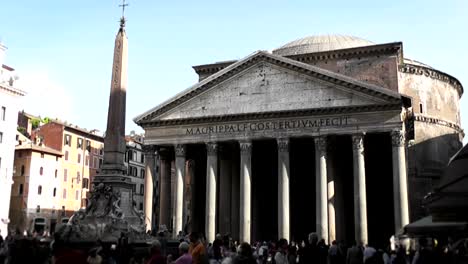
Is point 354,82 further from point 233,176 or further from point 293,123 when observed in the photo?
point 233,176

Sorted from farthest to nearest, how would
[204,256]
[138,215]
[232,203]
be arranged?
1. [232,203]
2. [138,215]
3. [204,256]

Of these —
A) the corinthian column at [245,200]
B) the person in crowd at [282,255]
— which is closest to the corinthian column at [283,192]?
the corinthian column at [245,200]

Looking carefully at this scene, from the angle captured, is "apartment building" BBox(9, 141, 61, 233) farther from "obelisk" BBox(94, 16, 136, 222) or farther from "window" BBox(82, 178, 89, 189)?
"obelisk" BBox(94, 16, 136, 222)

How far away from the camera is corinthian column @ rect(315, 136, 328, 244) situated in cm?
2295

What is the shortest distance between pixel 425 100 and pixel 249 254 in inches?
1180

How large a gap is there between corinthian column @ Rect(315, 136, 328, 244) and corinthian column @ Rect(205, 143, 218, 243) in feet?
16.1

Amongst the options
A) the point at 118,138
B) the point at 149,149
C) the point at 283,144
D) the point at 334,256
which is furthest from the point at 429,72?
the point at 118,138

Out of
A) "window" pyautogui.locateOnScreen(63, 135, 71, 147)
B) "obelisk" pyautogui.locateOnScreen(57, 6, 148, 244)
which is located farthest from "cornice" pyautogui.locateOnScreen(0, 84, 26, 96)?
"obelisk" pyautogui.locateOnScreen(57, 6, 148, 244)

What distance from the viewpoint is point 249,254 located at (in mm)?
5391

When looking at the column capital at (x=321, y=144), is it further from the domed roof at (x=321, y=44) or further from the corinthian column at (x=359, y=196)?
the domed roof at (x=321, y=44)

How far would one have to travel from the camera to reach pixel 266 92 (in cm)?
2531

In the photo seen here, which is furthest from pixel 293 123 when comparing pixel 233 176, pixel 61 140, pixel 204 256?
pixel 61 140

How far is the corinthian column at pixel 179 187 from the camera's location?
2534 centimetres

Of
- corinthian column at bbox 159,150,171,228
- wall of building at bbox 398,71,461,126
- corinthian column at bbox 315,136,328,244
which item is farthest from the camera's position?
wall of building at bbox 398,71,461,126
